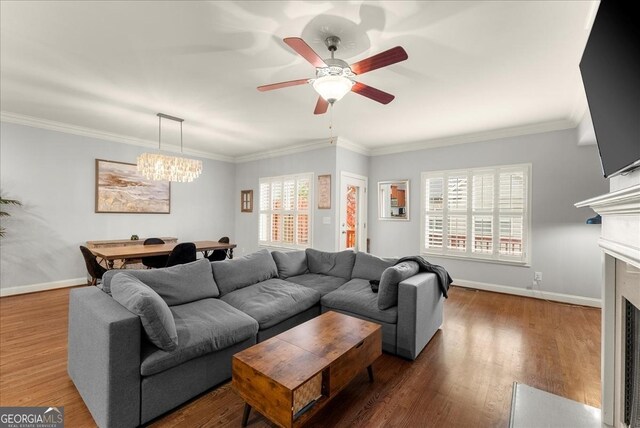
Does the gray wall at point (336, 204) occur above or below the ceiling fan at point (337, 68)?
below

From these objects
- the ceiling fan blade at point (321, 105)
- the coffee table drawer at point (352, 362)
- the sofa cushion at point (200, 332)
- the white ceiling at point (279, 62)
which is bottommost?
the coffee table drawer at point (352, 362)

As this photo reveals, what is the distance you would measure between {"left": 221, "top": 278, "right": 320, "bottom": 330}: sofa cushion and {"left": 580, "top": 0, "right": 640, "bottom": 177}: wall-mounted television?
2.37m

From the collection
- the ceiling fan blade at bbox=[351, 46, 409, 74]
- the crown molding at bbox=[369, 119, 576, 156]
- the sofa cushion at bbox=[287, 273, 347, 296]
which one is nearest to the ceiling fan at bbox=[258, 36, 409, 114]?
the ceiling fan blade at bbox=[351, 46, 409, 74]

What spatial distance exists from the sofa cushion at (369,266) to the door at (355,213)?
1.84 meters

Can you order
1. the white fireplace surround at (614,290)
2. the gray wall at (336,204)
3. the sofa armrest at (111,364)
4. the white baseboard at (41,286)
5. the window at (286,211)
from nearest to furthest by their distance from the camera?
the white fireplace surround at (614,290), the sofa armrest at (111,364), the gray wall at (336,204), the white baseboard at (41,286), the window at (286,211)

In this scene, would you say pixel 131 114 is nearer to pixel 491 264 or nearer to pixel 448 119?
pixel 448 119

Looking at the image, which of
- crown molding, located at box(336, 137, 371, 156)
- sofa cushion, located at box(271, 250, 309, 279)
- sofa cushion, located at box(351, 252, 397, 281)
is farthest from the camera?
crown molding, located at box(336, 137, 371, 156)

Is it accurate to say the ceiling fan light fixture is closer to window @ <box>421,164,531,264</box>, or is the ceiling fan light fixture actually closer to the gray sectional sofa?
the gray sectional sofa

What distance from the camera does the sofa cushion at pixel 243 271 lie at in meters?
2.89

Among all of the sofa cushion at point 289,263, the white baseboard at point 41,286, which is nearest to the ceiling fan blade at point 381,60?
the sofa cushion at point 289,263

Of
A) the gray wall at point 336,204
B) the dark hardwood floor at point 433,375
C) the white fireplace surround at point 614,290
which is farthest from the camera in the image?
the gray wall at point 336,204

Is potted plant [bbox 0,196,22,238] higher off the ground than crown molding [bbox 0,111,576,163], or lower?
lower

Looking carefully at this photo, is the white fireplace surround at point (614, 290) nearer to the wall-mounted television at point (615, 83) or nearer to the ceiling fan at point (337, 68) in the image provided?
the wall-mounted television at point (615, 83)

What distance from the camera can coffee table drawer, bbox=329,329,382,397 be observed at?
1.69m
